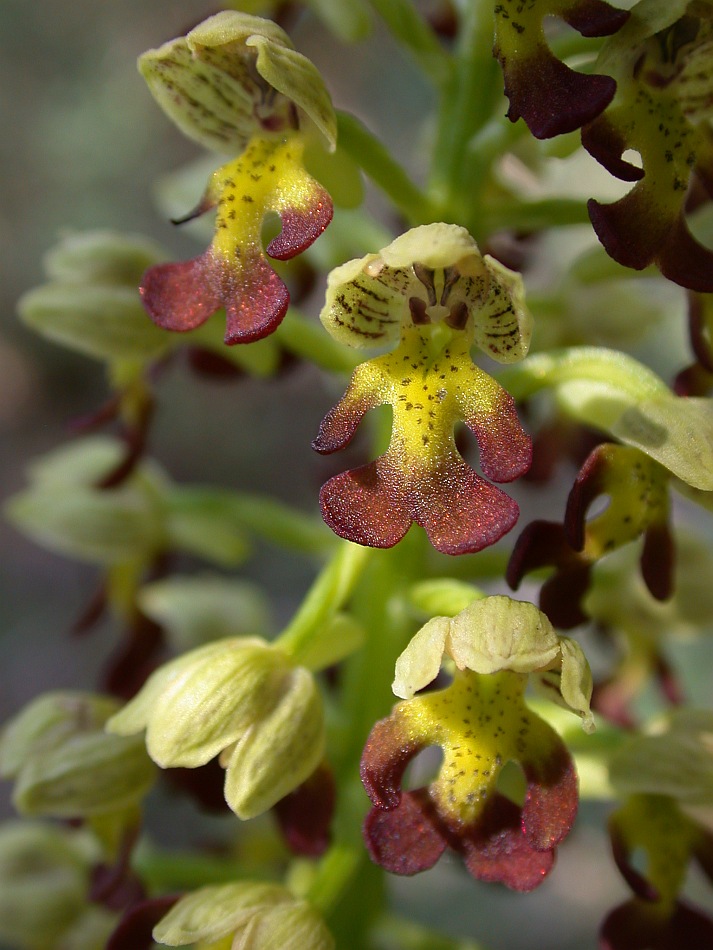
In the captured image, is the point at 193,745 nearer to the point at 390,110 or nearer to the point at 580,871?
the point at 580,871

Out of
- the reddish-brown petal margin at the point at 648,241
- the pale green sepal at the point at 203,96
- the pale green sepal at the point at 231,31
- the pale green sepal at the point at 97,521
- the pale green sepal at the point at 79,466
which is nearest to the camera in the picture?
the reddish-brown petal margin at the point at 648,241

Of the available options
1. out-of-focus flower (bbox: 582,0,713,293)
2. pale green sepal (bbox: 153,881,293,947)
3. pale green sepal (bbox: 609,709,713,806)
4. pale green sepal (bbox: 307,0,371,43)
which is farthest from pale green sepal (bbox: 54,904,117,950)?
pale green sepal (bbox: 307,0,371,43)

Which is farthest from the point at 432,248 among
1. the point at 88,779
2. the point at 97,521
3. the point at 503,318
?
the point at 97,521

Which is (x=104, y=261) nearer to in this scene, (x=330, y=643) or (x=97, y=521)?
(x=97, y=521)

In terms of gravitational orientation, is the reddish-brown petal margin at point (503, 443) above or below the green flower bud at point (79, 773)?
above

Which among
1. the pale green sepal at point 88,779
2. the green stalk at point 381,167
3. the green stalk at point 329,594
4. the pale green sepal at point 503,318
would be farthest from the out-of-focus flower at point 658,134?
the pale green sepal at point 88,779

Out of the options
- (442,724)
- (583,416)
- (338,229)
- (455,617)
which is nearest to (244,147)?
(338,229)

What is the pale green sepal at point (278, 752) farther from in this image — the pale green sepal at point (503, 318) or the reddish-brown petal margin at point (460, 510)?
the pale green sepal at point (503, 318)
